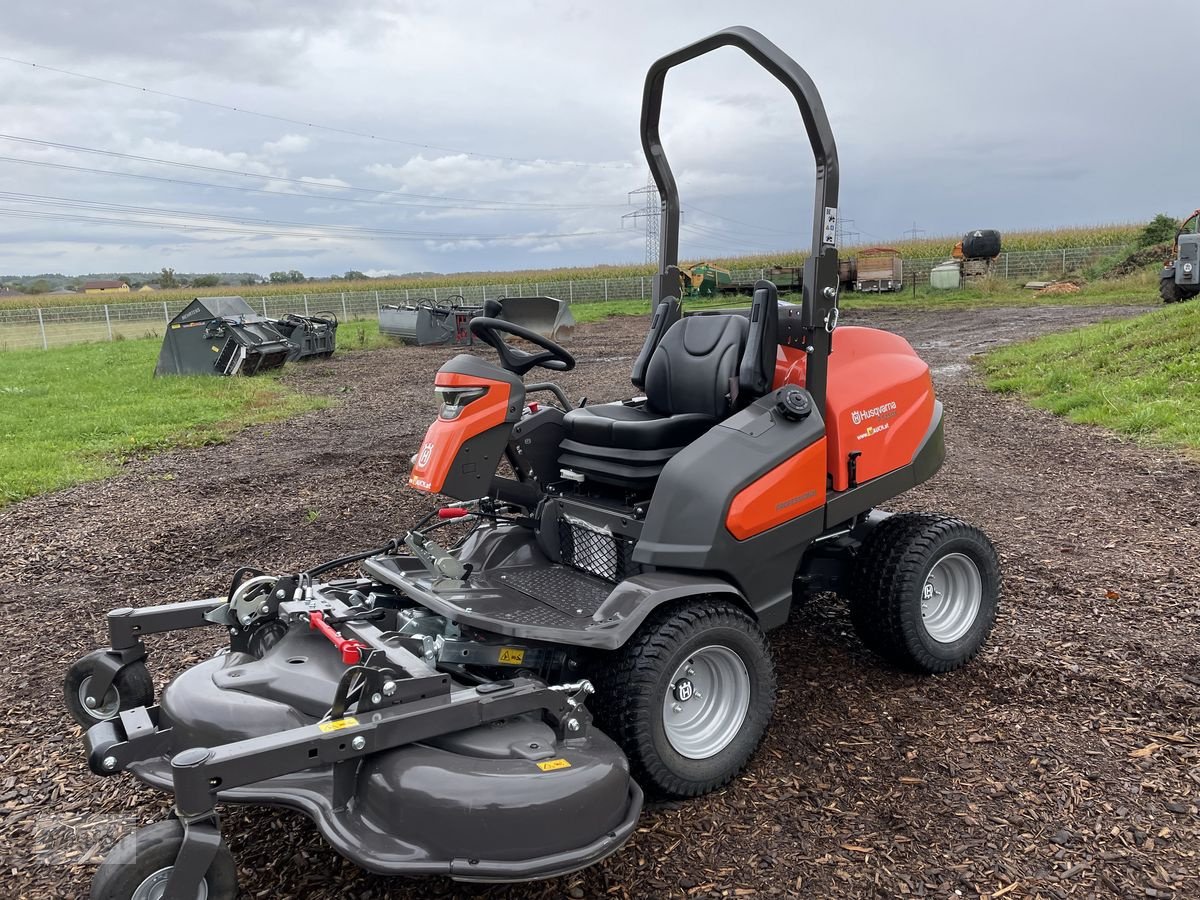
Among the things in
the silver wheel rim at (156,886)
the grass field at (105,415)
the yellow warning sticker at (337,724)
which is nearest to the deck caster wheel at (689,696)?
the yellow warning sticker at (337,724)

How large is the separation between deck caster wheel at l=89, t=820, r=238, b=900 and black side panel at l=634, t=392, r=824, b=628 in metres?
1.48

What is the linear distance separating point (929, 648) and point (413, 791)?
2.24 m

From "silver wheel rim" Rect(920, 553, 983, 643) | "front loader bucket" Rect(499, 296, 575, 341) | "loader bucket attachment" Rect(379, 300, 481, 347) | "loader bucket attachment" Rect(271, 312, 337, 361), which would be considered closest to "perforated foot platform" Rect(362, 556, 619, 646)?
"silver wheel rim" Rect(920, 553, 983, 643)

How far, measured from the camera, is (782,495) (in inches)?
121

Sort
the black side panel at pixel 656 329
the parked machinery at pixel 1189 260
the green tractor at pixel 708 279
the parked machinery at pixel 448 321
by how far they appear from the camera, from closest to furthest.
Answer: the black side panel at pixel 656 329 < the parked machinery at pixel 1189 260 < the parked machinery at pixel 448 321 < the green tractor at pixel 708 279

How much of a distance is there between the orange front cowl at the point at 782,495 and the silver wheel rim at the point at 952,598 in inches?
33.8

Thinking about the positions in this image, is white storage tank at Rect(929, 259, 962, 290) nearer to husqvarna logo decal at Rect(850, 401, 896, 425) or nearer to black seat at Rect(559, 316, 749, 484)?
husqvarna logo decal at Rect(850, 401, 896, 425)

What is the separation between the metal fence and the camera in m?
27.1

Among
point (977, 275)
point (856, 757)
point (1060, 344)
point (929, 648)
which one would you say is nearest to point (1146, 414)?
point (1060, 344)

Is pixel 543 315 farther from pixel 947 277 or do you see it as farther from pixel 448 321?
pixel 947 277

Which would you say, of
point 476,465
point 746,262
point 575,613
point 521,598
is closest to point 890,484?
point 575,613

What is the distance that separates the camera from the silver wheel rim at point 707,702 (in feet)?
9.45

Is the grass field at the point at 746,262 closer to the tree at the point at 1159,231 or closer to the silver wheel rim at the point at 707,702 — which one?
the tree at the point at 1159,231

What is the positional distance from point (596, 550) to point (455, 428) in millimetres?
707
